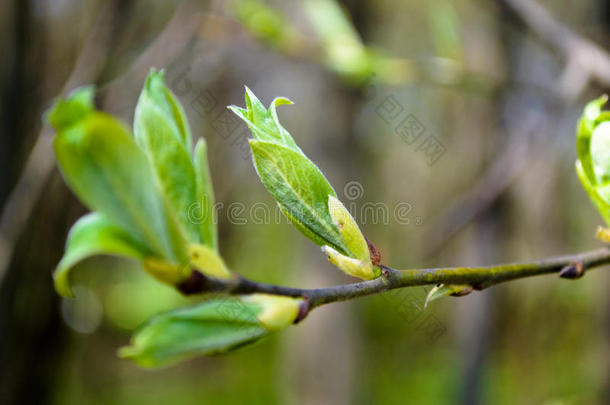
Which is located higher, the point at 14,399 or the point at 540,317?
the point at 14,399

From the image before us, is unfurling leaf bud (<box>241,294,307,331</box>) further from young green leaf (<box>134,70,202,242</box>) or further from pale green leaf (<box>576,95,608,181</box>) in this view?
pale green leaf (<box>576,95,608,181</box>)

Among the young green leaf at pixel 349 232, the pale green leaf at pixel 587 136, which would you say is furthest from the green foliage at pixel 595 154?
the young green leaf at pixel 349 232

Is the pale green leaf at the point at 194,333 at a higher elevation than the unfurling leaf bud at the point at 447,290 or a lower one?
higher

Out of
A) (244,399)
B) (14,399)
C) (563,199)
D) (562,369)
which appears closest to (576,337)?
(562,369)

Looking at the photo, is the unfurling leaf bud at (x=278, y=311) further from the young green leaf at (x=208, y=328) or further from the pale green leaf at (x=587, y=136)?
the pale green leaf at (x=587, y=136)

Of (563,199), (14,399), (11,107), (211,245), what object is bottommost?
(563,199)

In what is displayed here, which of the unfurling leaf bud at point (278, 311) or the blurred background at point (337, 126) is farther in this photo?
the blurred background at point (337, 126)

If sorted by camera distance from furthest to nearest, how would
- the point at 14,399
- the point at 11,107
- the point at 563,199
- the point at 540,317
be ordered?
the point at 540,317 → the point at 563,199 → the point at 14,399 → the point at 11,107

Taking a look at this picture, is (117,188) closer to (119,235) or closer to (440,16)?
(119,235)
